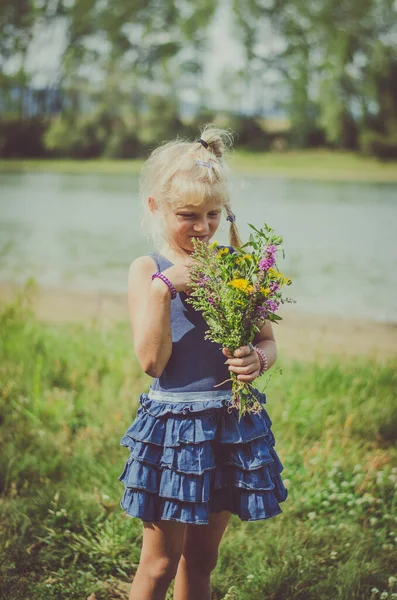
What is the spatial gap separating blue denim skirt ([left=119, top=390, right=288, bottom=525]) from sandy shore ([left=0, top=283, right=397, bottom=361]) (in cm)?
225

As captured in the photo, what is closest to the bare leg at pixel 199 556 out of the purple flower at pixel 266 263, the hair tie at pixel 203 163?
the purple flower at pixel 266 263

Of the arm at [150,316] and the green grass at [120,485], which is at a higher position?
the arm at [150,316]

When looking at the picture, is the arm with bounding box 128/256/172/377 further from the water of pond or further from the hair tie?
the water of pond

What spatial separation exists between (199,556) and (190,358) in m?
0.58

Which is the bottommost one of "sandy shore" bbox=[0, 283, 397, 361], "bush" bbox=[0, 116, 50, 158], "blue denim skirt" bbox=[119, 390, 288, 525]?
"sandy shore" bbox=[0, 283, 397, 361]

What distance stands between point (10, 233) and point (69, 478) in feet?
28.5

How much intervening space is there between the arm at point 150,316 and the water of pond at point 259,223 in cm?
427

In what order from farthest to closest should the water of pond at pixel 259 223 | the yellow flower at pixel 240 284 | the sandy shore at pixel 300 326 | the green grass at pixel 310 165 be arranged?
the green grass at pixel 310 165, the water of pond at pixel 259 223, the sandy shore at pixel 300 326, the yellow flower at pixel 240 284

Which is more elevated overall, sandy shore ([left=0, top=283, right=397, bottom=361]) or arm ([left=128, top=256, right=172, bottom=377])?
arm ([left=128, top=256, right=172, bottom=377])

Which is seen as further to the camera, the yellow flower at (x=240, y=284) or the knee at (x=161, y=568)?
the knee at (x=161, y=568)

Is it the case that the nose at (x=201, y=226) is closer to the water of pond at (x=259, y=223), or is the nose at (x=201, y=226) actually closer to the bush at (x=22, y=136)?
the water of pond at (x=259, y=223)

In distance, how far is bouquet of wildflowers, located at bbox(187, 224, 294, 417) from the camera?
4.98 ft

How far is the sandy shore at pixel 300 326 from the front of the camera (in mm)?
4332

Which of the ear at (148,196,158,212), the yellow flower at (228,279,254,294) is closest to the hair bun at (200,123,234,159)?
the ear at (148,196,158,212)
